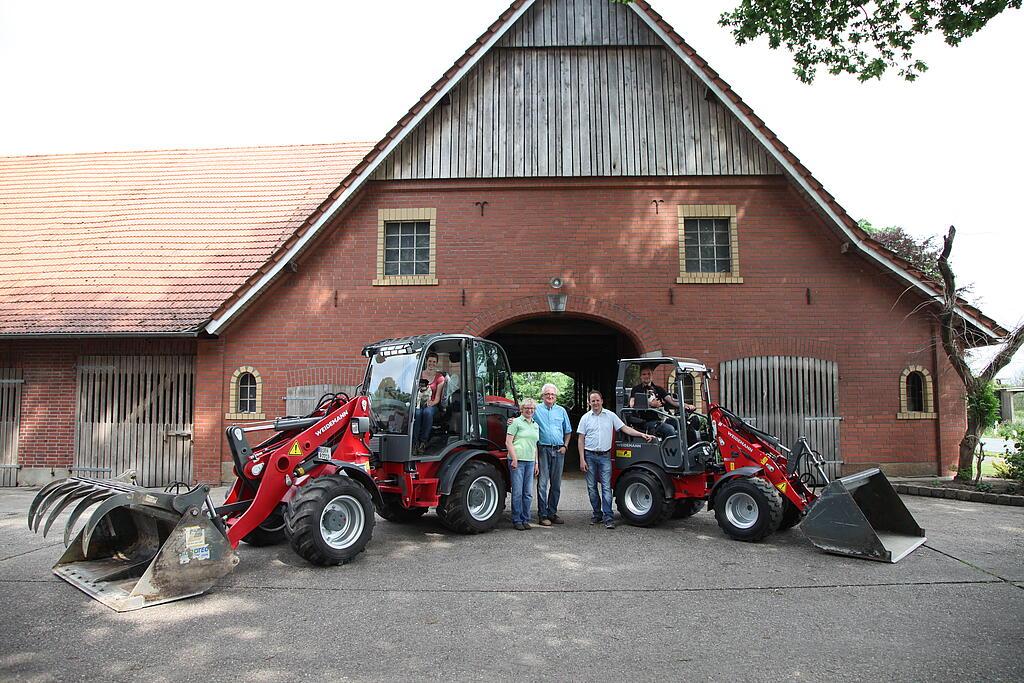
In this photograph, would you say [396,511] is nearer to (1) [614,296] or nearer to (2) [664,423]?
(2) [664,423]

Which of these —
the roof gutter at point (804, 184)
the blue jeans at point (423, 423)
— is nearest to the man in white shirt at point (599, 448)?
the blue jeans at point (423, 423)

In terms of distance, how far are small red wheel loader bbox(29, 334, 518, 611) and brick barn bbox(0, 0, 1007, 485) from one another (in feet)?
14.1

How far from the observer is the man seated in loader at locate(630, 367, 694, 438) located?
838 cm

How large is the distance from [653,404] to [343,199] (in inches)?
269

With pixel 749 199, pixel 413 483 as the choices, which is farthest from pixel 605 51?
pixel 413 483

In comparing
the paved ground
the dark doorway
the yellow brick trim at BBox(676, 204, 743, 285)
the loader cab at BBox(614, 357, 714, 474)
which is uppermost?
the yellow brick trim at BBox(676, 204, 743, 285)

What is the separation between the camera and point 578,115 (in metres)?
12.9

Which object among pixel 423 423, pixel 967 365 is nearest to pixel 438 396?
pixel 423 423

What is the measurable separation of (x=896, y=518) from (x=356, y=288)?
9200mm

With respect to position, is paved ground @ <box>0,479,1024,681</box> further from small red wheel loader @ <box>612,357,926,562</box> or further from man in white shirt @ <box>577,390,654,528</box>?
man in white shirt @ <box>577,390,654,528</box>

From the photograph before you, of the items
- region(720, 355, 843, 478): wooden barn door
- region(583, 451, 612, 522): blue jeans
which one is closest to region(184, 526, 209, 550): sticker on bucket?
region(583, 451, 612, 522): blue jeans

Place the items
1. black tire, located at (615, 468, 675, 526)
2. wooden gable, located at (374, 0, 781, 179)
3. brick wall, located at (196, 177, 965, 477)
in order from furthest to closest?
1. wooden gable, located at (374, 0, 781, 179)
2. brick wall, located at (196, 177, 965, 477)
3. black tire, located at (615, 468, 675, 526)

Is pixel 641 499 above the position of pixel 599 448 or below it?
below

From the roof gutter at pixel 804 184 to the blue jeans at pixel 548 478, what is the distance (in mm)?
6809
